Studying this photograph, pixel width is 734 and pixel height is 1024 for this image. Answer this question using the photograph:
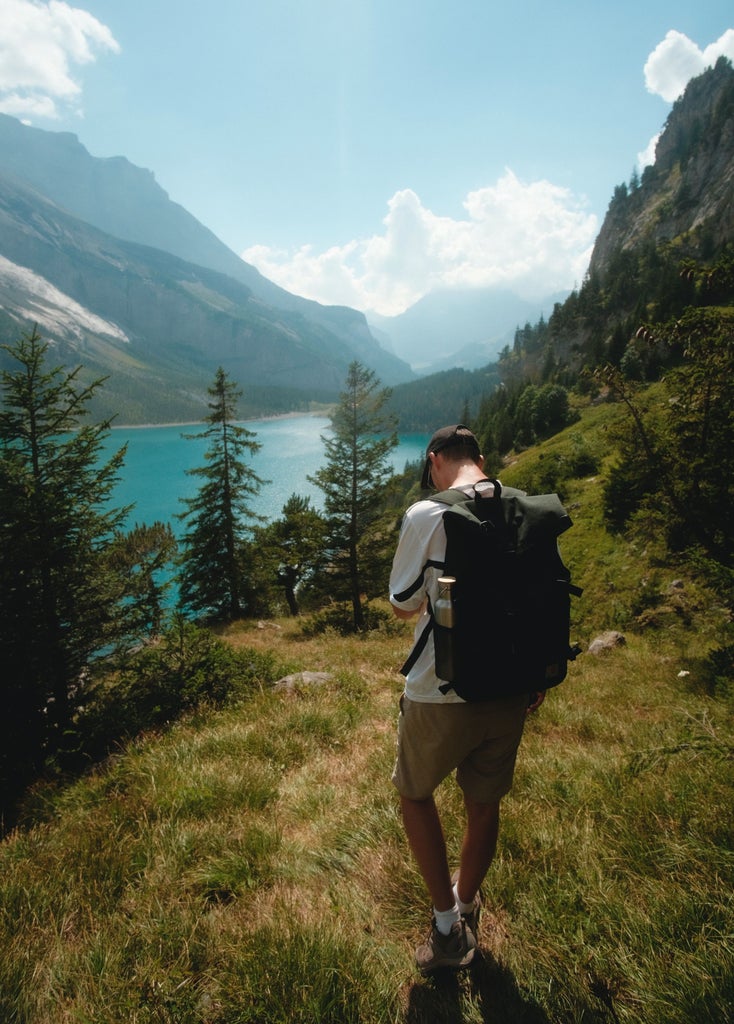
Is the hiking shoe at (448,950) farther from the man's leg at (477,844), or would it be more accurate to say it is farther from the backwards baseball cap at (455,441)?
the backwards baseball cap at (455,441)

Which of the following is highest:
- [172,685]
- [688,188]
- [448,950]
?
[688,188]

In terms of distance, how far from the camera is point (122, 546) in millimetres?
9750

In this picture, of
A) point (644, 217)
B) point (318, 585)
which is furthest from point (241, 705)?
point (644, 217)

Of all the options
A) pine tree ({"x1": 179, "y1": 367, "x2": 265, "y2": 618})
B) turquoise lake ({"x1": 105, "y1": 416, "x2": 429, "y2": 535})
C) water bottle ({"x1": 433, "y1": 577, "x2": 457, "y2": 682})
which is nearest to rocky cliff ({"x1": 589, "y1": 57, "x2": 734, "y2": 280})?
turquoise lake ({"x1": 105, "y1": 416, "x2": 429, "y2": 535})

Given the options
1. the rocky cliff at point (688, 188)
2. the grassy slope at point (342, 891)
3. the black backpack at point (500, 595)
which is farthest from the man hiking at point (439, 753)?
the rocky cliff at point (688, 188)

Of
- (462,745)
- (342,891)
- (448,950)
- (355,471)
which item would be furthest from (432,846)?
(355,471)

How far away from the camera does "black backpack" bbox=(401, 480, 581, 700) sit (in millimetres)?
1910

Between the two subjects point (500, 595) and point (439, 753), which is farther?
point (439, 753)

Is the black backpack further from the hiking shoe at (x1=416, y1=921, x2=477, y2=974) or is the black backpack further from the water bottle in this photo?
the hiking shoe at (x1=416, y1=921, x2=477, y2=974)

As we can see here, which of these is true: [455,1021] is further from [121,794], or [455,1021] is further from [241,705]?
[241,705]

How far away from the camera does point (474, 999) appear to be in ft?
6.55

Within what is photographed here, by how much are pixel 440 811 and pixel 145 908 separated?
1.99 metres

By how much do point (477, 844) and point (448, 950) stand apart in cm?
47

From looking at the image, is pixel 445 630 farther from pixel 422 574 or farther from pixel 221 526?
pixel 221 526
